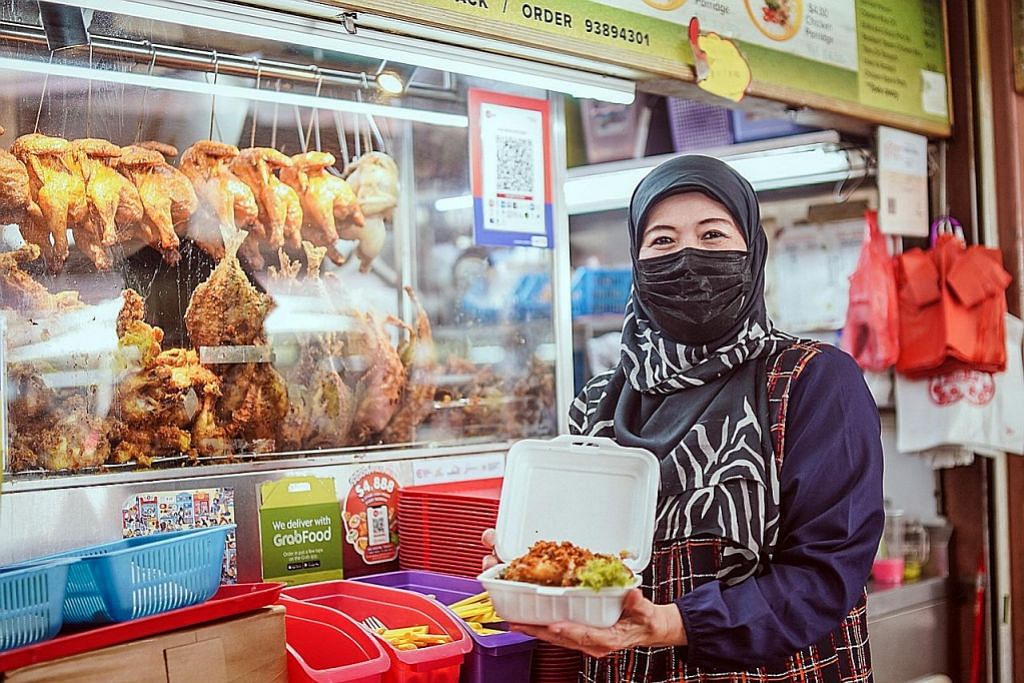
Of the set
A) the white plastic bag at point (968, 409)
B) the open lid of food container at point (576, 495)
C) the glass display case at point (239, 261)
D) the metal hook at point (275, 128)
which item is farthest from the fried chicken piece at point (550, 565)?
the white plastic bag at point (968, 409)

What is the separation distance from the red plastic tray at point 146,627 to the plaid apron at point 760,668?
85 cm

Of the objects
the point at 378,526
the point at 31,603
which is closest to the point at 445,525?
the point at 378,526

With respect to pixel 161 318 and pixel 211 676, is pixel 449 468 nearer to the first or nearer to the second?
pixel 161 318

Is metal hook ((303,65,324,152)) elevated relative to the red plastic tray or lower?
elevated

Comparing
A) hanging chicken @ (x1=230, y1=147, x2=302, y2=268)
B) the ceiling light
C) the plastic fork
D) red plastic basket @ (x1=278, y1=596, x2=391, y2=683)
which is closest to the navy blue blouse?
red plastic basket @ (x1=278, y1=596, x2=391, y2=683)

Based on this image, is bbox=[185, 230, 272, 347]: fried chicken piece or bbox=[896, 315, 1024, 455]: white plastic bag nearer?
bbox=[185, 230, 272, 347]: fried chicken piece

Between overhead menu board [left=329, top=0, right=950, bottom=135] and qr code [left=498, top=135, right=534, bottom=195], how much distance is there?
536 millimetres

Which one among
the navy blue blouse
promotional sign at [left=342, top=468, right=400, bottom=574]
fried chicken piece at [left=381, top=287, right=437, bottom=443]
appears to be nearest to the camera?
the navy blue blouse

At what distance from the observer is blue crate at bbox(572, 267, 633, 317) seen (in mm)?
6160

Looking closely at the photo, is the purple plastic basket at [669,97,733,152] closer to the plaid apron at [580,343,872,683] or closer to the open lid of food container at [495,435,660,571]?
the plaid apron at [580,343,872,683]

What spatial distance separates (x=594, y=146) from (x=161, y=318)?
343 centimetres

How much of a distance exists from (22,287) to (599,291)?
12.4ft

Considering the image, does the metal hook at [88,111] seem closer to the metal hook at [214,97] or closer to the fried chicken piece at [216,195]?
the fried chicken piece at [216,195]

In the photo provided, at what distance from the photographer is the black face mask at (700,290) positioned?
2518 millimetres
